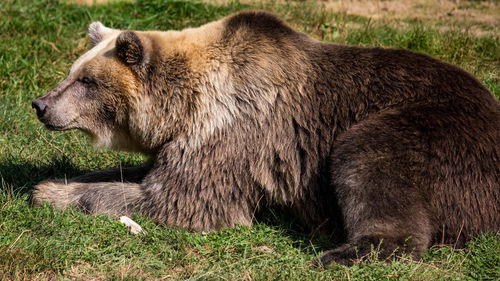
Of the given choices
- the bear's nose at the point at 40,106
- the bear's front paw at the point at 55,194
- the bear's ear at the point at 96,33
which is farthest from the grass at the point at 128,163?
the bear's ear at the point at 96,33

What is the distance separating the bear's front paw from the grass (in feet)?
0.52

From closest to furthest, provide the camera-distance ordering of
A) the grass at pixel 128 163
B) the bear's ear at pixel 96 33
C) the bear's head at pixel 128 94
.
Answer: the grass at pixel 128 163, the bear's head at pixel 128 94, the bear's ear at pixel 96 33

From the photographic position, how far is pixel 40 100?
5.45m

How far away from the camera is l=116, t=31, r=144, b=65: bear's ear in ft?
17.2

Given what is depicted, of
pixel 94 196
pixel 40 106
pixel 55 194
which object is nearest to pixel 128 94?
pixel 40 106

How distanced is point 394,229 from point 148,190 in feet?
7.39

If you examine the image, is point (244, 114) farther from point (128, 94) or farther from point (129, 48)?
point (129, 48)

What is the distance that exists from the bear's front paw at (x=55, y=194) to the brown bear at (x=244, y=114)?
1 cm

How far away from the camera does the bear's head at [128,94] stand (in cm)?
538

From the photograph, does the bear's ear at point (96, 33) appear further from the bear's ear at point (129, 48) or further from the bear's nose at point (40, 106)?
the bear's nose at point (40, 106)

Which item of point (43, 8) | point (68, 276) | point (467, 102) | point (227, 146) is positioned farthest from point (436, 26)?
point (68, 276)

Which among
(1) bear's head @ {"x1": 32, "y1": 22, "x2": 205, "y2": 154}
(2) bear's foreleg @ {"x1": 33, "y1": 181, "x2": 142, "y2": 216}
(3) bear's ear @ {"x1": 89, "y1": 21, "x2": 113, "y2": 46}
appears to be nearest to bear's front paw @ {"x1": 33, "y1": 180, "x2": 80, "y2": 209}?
(2) bear's foreleg @ {"x1": 33, "y1": 181, "x2": 142, "y2": 216}

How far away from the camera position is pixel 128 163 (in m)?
6.82

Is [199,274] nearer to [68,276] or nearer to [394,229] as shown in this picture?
[68,276]
